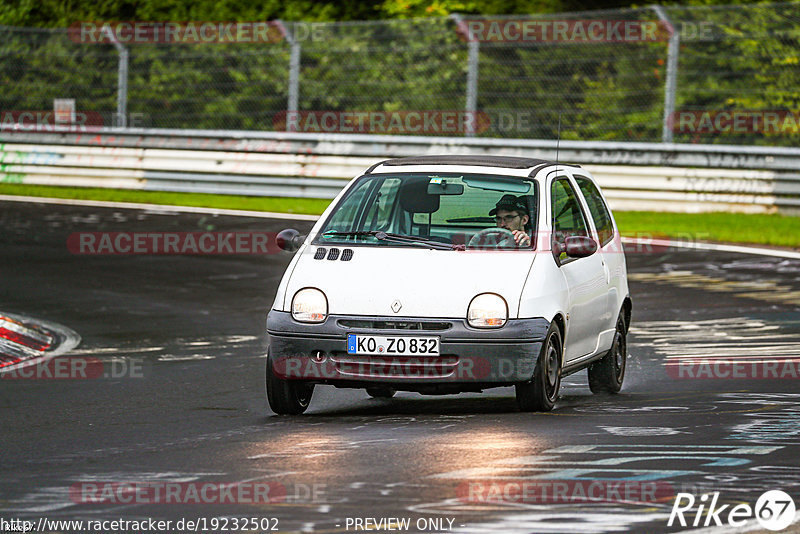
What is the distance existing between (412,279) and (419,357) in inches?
18.5

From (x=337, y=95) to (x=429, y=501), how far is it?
20441 mm

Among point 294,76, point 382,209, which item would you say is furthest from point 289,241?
point 294,76

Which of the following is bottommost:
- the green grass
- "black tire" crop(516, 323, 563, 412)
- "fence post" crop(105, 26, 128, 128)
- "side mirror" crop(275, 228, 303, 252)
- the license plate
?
"black tire" crop(516, 323, 563, 412)

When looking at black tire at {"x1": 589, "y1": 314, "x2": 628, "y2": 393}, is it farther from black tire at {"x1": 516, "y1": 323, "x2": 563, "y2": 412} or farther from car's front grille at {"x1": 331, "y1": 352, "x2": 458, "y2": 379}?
car's front grille at {"x1": 331, "y1": 352, "x2": 458, "y2": 379}

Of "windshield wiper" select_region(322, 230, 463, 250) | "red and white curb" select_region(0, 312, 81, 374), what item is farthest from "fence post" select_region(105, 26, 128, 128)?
"windshield wiper" select_region(322, 230, 463, 250)

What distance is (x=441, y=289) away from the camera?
912 centimetres

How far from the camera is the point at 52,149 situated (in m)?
27.4

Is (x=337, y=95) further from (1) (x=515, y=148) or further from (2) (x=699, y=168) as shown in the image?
(2) (x=699, y=168)

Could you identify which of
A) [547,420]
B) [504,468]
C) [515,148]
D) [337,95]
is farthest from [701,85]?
[504,468]

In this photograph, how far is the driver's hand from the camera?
31.9 ft

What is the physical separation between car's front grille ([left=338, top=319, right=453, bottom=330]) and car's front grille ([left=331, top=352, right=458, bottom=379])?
0.17 m

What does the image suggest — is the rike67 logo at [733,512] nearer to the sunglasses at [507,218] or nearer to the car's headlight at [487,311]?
the car's headlight at [487,311]

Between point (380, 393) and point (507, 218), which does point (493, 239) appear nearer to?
point (507, 218)

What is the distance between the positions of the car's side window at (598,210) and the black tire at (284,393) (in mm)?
2512
